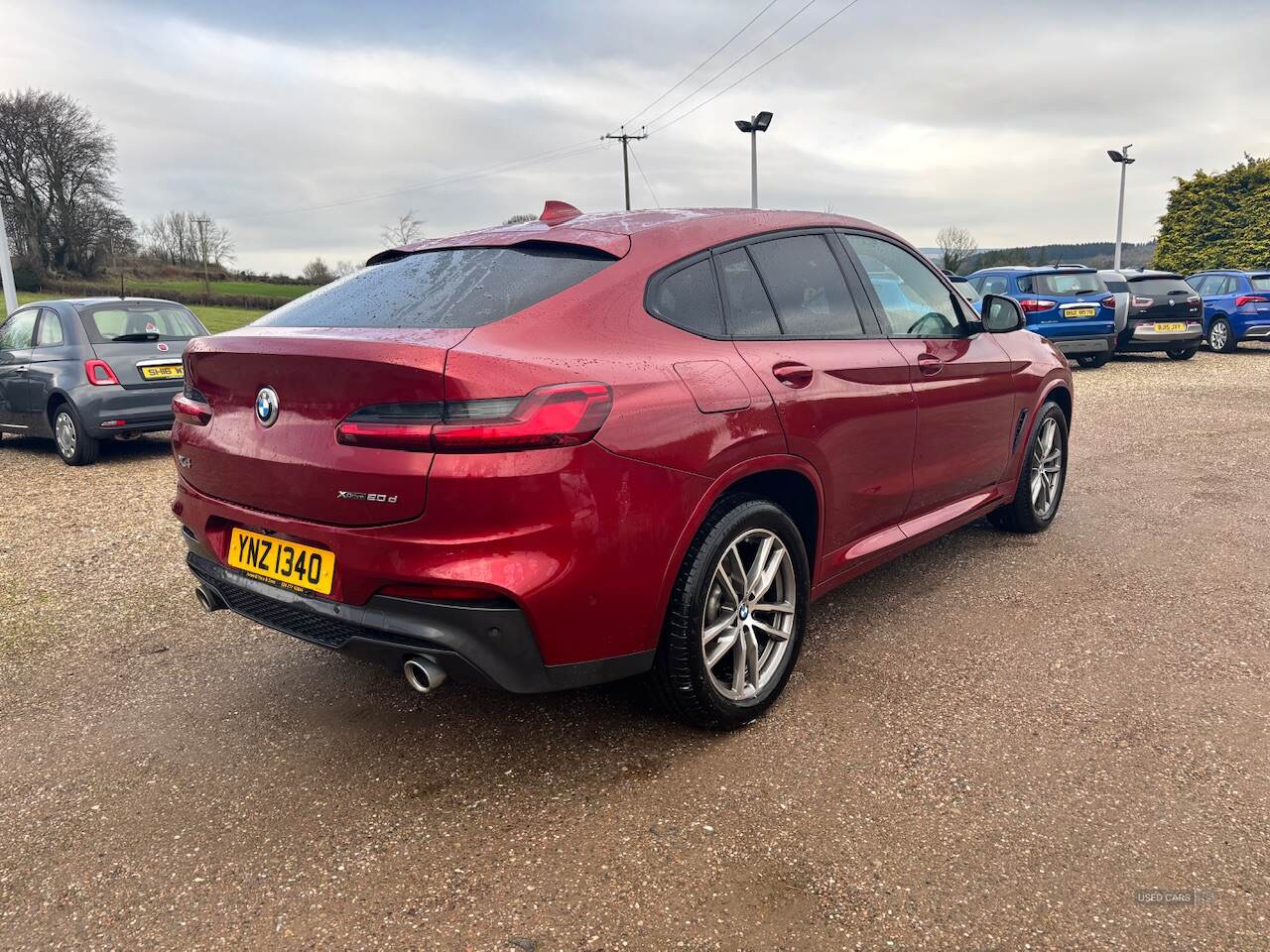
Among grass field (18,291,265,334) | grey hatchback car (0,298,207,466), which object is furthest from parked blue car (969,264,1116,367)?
grass field (18,291,265,334)

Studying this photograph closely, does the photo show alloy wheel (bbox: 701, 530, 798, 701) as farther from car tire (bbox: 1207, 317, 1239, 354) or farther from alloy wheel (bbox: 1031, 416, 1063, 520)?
car tire (bbox: 1207, 317, 1239, 354)

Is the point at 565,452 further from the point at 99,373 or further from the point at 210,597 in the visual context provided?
the point at 99,373

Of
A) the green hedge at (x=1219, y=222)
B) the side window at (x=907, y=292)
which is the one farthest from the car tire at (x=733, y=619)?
the green hedge at (x=1219, y=222)

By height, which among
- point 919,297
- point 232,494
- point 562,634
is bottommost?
point 562,634

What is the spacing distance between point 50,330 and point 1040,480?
8.69 m

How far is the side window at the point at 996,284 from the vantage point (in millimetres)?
14258

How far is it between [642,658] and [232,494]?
134 cm

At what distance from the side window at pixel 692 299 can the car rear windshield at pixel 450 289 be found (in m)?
0.20

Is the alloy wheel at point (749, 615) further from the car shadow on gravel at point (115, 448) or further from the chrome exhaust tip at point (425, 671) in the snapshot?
the car shadow on gravel at point (115, 448)

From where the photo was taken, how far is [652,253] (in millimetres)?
2816

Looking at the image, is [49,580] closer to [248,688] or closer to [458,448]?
[248,688]

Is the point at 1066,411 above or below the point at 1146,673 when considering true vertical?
above

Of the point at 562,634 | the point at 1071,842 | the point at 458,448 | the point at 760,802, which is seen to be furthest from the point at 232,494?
the point at 1071,842

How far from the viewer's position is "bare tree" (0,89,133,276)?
42.5 meters
